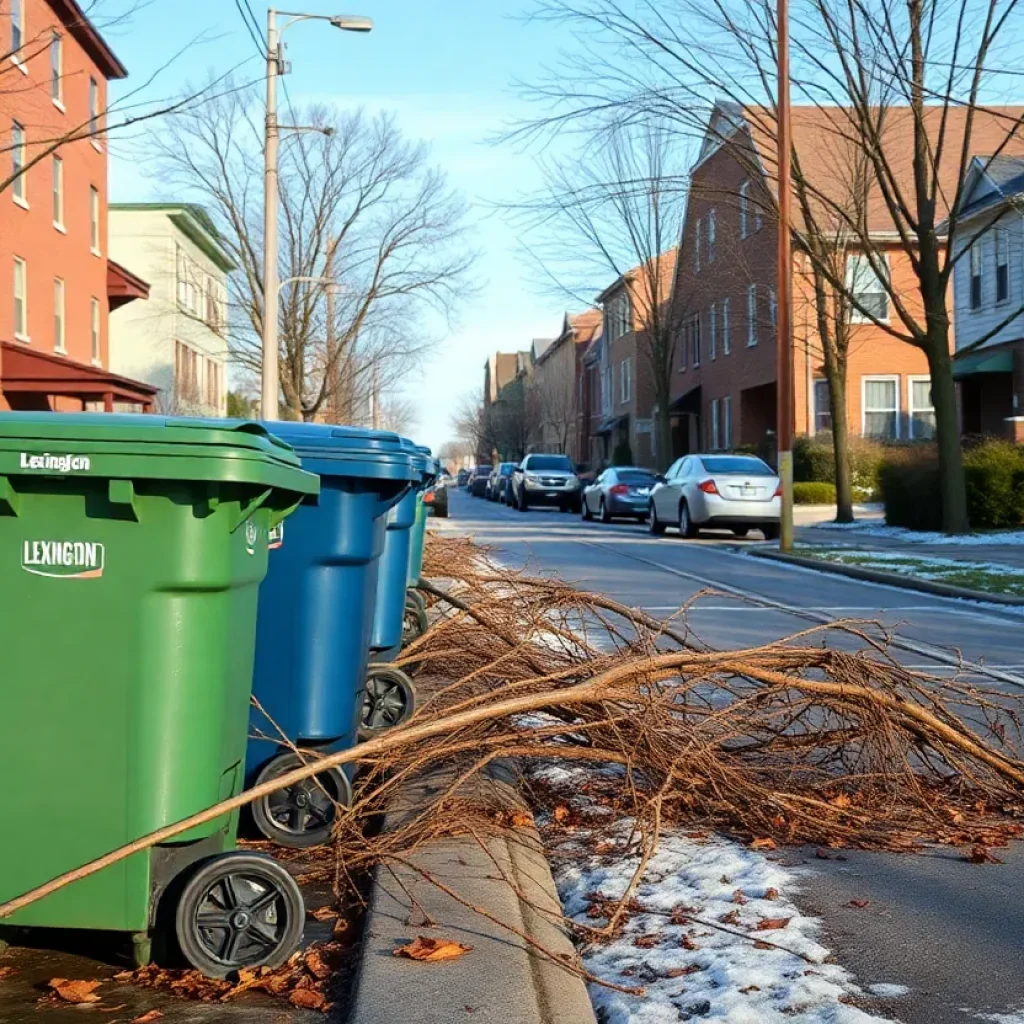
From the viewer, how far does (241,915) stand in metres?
3.73

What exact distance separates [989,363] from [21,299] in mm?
21214

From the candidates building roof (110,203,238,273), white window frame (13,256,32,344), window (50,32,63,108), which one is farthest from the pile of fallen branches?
building roof (110,203,238,273)

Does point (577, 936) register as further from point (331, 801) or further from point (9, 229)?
point (9, 229)

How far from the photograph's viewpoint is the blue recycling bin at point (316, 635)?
487cm

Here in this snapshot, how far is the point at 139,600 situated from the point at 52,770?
481 millimetres

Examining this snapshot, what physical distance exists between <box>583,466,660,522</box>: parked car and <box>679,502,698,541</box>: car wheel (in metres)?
6.38

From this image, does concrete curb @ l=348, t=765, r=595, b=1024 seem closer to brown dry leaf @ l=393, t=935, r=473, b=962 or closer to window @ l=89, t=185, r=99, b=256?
brown dry leaf @ l=393, t=935, r=473, b=962

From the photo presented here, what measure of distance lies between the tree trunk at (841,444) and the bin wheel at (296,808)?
22.7 m

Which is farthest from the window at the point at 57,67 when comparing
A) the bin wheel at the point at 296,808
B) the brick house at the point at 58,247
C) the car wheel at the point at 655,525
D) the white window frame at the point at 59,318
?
the bin wheel at the point at 296,808

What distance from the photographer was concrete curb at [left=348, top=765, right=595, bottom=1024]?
11.1ft

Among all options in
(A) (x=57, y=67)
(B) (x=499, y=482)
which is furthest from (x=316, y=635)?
(B) (x=499, y=482)

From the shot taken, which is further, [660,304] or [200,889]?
[660,304]

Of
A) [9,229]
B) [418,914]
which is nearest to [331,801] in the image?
[418,914]

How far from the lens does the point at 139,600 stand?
11.9 feet
